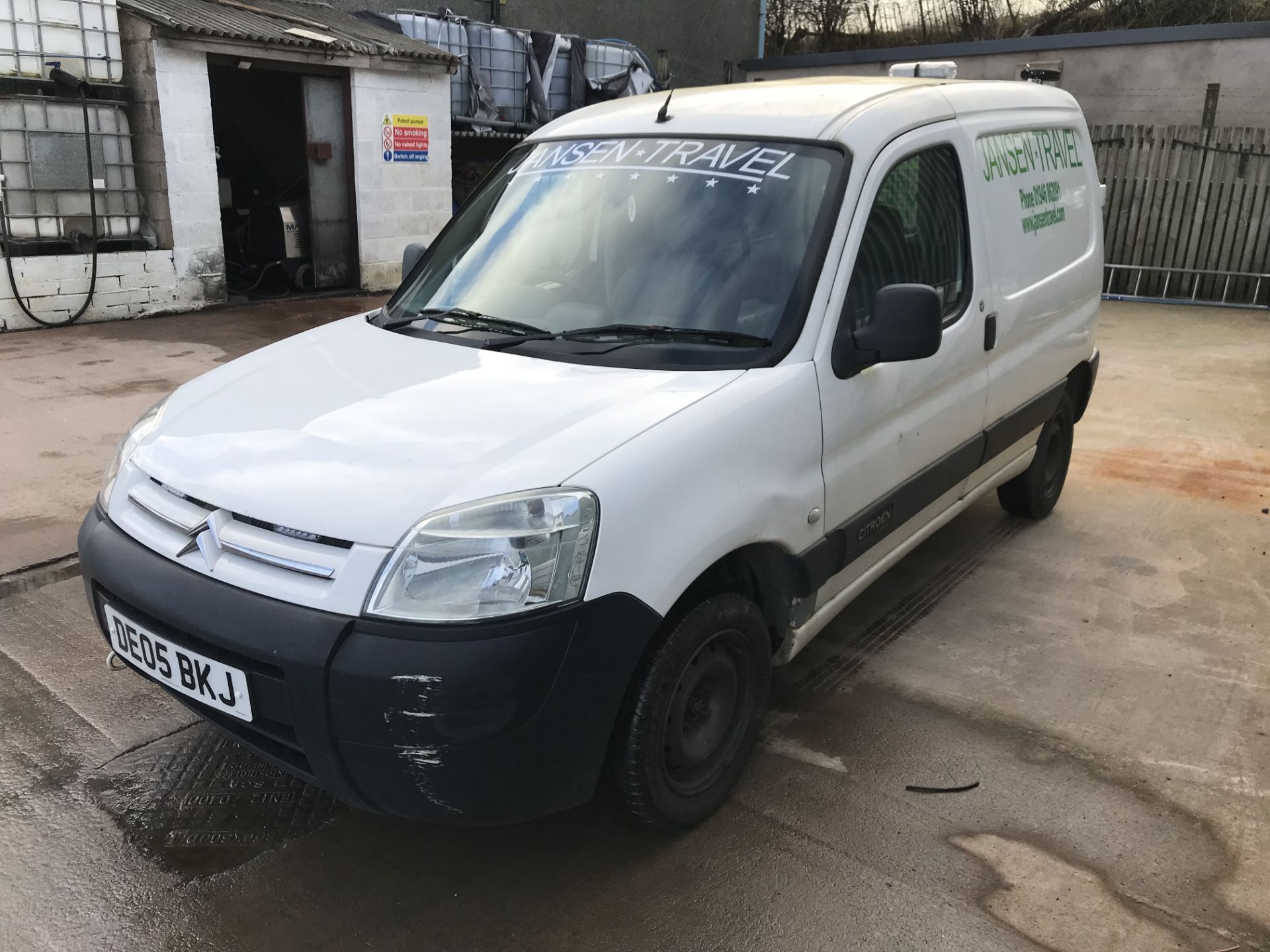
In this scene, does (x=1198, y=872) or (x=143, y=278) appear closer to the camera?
(x=1198, y=872)

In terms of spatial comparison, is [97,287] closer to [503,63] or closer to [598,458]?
[503,63]

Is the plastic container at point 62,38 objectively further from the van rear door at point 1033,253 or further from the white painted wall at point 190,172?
the van rear door at point 1033,253

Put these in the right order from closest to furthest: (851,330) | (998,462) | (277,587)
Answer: (277,587)
(851,330)
(998,462)

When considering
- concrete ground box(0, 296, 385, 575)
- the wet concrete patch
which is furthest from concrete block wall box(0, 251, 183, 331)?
the wet concrete patch

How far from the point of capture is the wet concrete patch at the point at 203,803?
260 cm

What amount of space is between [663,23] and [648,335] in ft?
56.2

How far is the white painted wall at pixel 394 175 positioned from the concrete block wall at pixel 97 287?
94.7 inches

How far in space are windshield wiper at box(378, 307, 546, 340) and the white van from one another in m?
0.01

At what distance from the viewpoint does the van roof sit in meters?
3.11

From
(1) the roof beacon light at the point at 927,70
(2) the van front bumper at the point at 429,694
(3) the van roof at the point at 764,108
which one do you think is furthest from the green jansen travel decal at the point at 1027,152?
(2) the van front bumper at the point at 429,694

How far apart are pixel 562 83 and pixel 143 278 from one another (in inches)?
263

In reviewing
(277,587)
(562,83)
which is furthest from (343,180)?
(277,587)

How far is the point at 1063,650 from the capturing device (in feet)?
12.3

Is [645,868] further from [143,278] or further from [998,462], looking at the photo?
[143,278]
